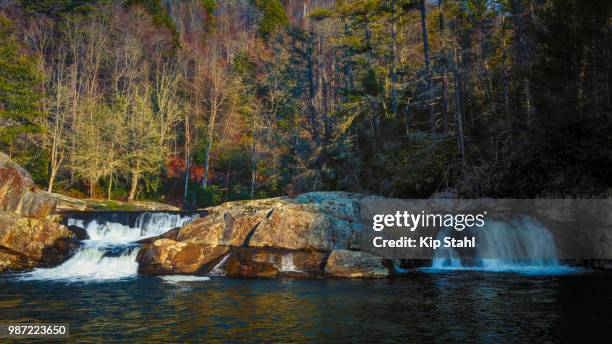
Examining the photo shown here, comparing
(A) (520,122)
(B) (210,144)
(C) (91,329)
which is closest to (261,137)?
(B) (210,144)

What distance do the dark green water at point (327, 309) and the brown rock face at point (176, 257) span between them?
81.2 inches

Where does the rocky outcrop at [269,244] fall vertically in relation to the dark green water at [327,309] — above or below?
above

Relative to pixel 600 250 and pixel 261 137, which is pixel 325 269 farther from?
pixel 261 137

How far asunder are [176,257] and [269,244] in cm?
382

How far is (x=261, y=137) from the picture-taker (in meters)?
48.4

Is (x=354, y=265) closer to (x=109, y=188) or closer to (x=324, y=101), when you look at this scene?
(x=324, y=101)

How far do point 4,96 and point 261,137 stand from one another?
2112 centimetres

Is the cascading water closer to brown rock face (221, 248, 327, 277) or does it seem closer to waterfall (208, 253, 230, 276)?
waterfall (208, 253, 230, 276)

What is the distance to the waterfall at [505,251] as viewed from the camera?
21.1 meters

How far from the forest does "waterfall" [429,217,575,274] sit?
2539mm

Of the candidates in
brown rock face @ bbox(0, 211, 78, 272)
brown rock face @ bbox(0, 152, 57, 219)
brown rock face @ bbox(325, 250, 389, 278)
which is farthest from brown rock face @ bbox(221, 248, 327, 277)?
brown rock face @ bbox(0, 152, 57, 219)

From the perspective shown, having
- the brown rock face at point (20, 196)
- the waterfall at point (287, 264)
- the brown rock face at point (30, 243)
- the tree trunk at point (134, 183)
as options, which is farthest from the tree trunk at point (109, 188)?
the waterfall at point (287, 264)

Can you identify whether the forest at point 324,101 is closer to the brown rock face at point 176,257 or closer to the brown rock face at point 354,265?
the brown rock face at point 354,265

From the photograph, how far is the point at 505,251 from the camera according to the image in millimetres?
21531
